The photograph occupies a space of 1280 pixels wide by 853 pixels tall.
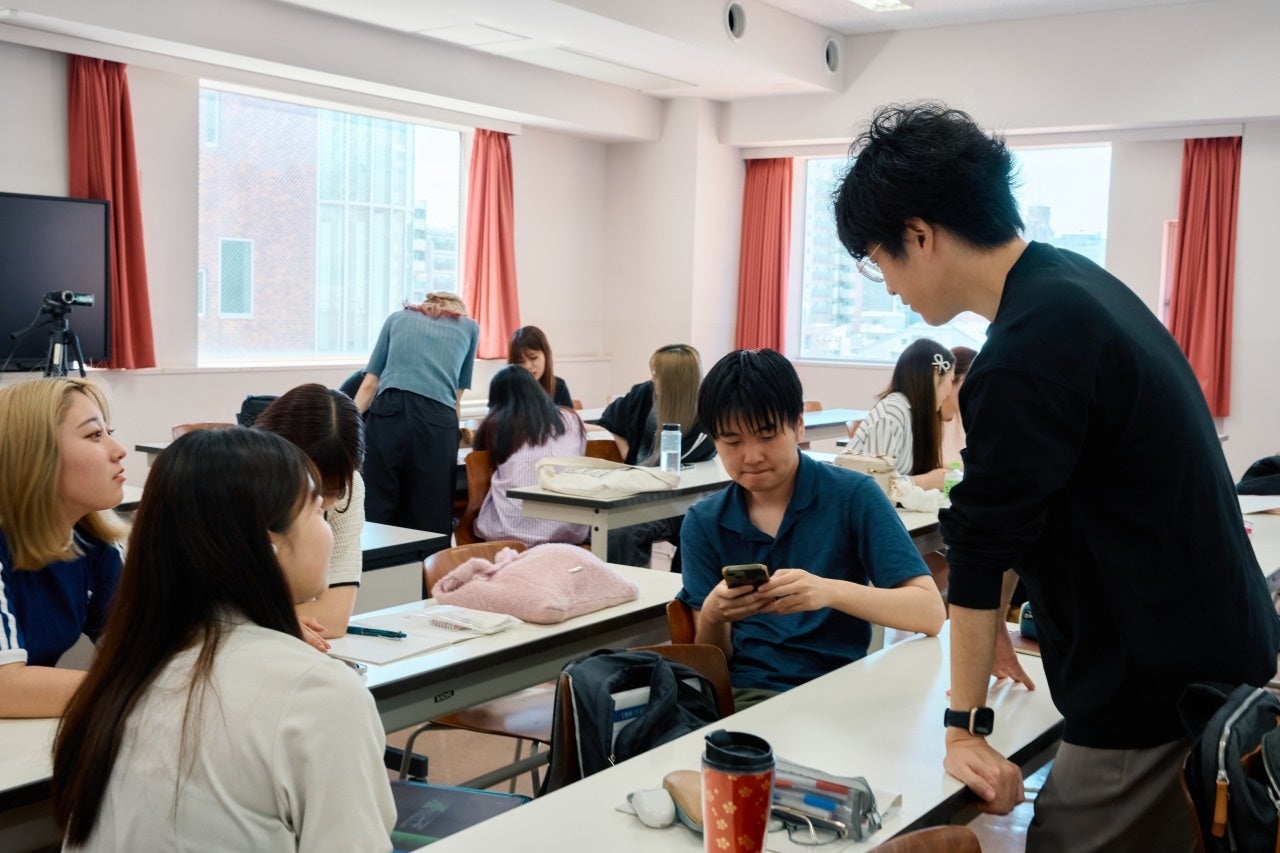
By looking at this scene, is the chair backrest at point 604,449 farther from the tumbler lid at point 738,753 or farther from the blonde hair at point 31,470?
the tumbler lid at point 738,753

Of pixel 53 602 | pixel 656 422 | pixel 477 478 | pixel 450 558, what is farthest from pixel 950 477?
pixel 53 602

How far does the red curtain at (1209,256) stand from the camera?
26.4 feet

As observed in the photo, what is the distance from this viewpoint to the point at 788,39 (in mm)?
8523

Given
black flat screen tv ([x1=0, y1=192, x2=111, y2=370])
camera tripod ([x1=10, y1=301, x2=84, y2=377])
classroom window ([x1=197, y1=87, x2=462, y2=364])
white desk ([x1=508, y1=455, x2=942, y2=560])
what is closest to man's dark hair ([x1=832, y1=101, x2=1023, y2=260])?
white desk ([x1=508, y1=455, x2=942, y2=560])

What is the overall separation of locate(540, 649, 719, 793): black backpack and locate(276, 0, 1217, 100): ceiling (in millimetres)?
5416

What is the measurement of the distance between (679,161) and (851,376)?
2.26 metres

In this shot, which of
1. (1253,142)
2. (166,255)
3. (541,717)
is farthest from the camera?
(1253,142)

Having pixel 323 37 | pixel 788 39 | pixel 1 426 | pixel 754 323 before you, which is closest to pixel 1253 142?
pixel 788 39

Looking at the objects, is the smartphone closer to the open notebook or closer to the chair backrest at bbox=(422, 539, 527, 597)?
the open notebook

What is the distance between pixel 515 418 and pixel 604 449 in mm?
667

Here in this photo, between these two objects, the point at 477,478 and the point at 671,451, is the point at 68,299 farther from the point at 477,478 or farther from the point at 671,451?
the point at 671,451

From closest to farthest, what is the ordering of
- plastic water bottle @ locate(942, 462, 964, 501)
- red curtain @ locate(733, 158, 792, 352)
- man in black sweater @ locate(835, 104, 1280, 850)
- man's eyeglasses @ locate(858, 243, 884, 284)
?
man in black sweater @ locate(835, 104, 1280, 850), man's eyeglasses @ locate(858, 243, 884, 284), plastic water bottle @ locate(942, 462, 964, 501), red curtain @ locate(733, 158, 792, 352)

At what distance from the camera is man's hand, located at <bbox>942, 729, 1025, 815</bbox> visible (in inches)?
64.0

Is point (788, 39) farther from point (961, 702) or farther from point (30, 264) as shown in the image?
point (961, 702)
